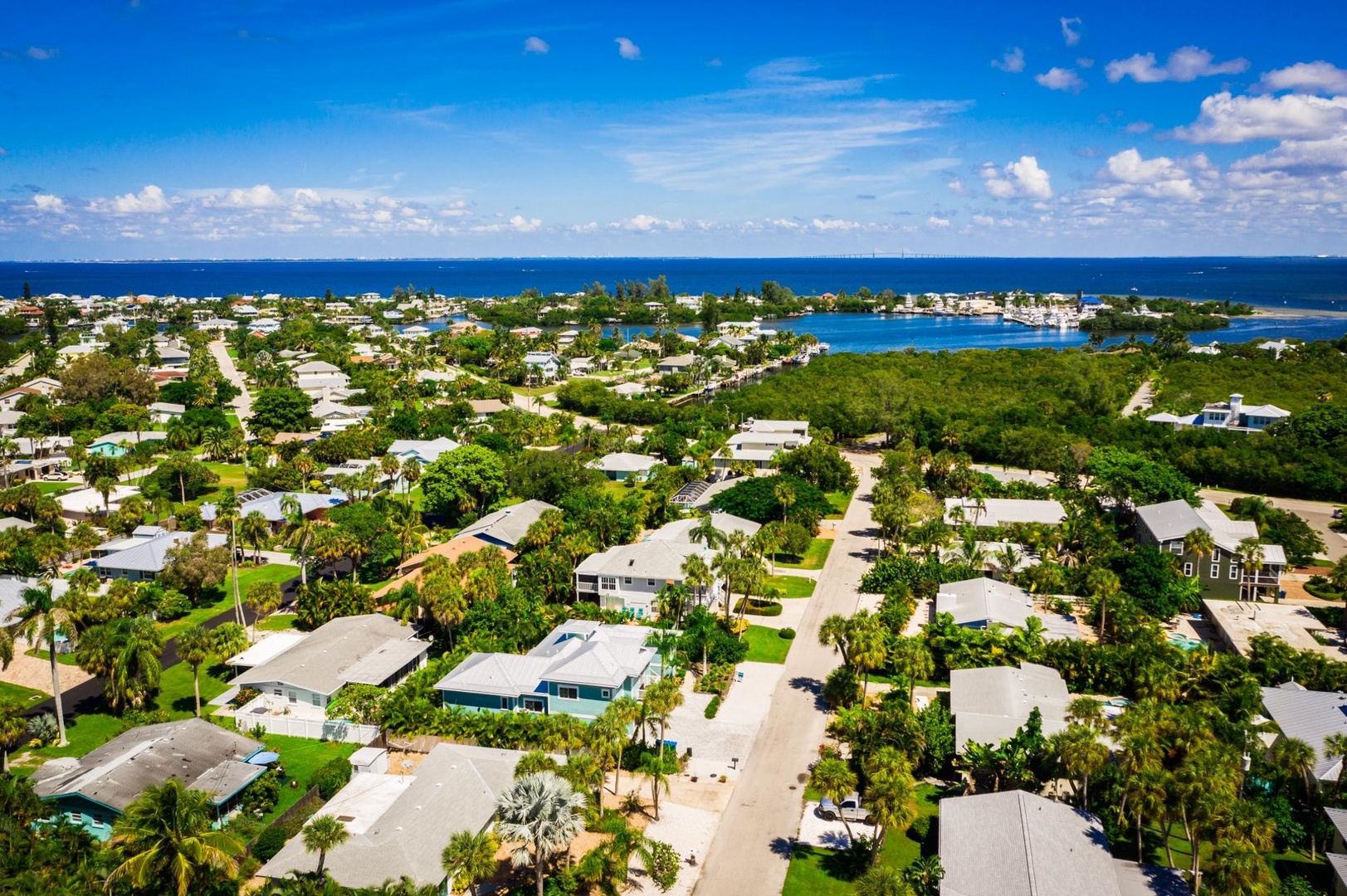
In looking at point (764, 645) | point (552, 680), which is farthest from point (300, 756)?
point (764, 645)

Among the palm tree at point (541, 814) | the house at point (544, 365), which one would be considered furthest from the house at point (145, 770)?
the house at point (544, 365)

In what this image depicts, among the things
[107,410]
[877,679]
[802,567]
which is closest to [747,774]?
[877,679]

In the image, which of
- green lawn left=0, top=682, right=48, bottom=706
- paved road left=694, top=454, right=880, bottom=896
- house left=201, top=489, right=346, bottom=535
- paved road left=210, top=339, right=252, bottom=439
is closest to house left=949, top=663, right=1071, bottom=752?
paved road left=694, top=454, right=880, bottom=896

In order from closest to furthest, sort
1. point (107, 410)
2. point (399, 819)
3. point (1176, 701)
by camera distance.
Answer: point (399, 819) → point (1176, 701) → point (107, 410)

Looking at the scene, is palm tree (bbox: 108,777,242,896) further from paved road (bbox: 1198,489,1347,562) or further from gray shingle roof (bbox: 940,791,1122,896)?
paved road (bbox: 1198,489,1347,562)

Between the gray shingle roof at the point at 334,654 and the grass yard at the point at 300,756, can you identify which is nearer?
the grass yard at the point at 300,756

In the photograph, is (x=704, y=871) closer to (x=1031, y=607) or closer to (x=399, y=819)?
(x=399, y=819)

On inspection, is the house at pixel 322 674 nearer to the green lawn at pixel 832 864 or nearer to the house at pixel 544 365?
the green lawn at pixel 832 864
